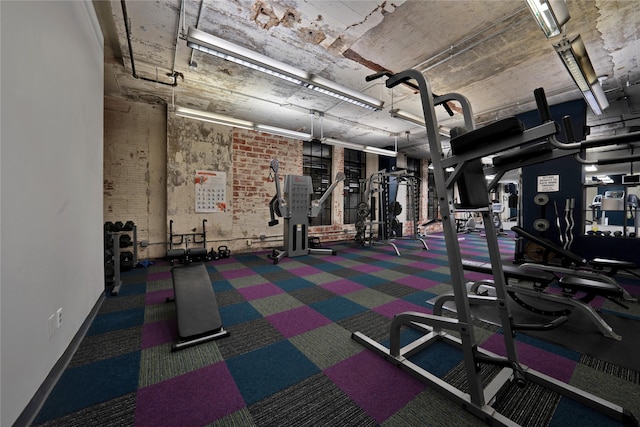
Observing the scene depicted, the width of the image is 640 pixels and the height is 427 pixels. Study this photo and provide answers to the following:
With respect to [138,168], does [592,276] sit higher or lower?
lower

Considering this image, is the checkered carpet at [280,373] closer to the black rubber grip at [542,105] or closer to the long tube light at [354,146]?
the black rubber grip at [542,105]

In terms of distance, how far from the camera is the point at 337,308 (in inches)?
110

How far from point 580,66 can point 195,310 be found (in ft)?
17.4

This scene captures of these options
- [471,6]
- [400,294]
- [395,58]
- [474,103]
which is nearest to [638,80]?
[474,103]

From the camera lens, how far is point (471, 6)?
2.65 m

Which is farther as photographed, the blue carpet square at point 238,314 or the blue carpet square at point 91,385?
the blue carpet square at point 238,314

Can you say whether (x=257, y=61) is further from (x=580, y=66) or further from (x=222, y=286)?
(x=580, y=66)

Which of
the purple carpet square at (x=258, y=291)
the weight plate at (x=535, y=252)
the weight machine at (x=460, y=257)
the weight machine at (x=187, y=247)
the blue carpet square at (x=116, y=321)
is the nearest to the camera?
the weight machine at (x=460, y=257)

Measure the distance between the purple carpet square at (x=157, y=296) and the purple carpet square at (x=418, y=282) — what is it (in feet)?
10.4

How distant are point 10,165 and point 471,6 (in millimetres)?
3954

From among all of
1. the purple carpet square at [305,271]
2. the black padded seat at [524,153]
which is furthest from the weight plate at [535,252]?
the black padded seat at [524,153]

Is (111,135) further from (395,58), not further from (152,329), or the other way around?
(395,58)

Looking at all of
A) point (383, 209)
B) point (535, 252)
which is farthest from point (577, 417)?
point (383, 209)

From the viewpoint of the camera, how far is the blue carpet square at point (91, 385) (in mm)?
1436
